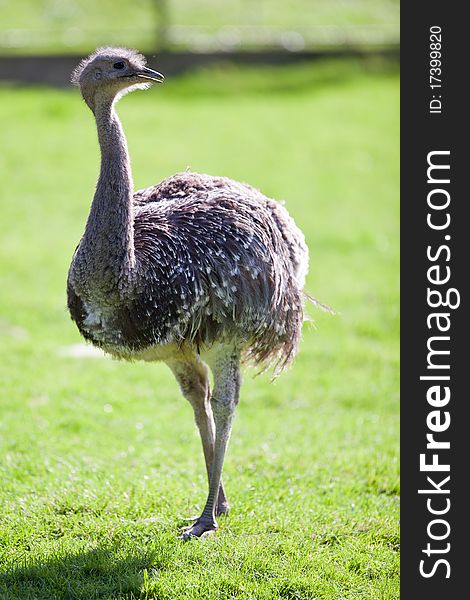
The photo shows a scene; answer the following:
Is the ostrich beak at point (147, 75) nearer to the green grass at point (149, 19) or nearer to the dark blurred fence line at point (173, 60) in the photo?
the dark blurred fence line at point (173, 60)

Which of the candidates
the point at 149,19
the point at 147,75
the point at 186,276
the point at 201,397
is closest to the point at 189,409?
the point at 201,397

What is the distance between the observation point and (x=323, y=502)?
690cm

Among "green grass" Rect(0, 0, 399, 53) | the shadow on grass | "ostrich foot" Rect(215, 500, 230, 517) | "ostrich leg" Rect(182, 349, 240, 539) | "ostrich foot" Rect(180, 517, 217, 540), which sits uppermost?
"green grass" Rect(0, 0, 399, 53)

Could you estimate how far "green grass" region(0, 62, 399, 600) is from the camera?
5.73 meters

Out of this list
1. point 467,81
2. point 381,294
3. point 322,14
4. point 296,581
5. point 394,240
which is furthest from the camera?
point 322,14

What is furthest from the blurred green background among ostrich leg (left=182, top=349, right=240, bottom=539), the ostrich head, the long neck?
the ostrich head

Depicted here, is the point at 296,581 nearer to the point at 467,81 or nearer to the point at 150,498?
the point at 150,498

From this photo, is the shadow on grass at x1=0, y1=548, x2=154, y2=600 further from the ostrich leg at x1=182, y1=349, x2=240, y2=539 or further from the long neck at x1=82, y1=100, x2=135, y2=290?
the long neck at x1=82, y1=100, x2=135, y2=290

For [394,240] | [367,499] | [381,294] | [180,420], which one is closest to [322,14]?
[394,240]

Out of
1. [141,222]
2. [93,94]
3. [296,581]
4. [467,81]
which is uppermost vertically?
[467,81]

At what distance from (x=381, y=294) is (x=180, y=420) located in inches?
209

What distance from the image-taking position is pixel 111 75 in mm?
5672

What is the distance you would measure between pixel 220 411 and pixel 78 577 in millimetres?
1268

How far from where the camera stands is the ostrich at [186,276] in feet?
18.6
